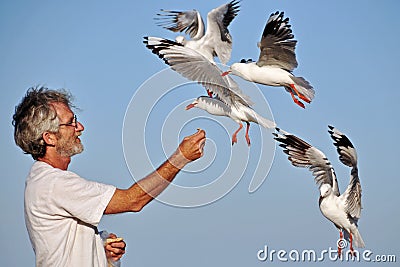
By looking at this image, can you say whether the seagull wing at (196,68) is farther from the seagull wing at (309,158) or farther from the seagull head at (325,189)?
the seagull head at (325,189)

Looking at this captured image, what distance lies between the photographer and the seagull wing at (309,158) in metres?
4.45

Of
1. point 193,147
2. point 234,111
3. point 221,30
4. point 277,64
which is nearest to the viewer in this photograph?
point 193,147

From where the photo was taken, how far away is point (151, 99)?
257 centimetres

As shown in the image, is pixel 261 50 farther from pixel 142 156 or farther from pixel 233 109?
pixel 142 156

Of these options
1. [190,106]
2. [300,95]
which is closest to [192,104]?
[190,106]

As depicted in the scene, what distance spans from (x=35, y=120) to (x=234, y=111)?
141cm

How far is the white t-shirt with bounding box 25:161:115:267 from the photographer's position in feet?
6.67

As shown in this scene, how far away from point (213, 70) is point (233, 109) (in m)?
0.20

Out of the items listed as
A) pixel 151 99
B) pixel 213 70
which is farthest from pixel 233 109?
pixel 151 99

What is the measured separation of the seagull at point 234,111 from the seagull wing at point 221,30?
0.55 m

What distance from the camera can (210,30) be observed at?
13.9ft

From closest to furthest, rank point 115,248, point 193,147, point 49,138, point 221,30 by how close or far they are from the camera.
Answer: point 193,147, point 49,138, point 115,248, point 221,30

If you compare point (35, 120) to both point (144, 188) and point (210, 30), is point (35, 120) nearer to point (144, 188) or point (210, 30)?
point (144, 188)

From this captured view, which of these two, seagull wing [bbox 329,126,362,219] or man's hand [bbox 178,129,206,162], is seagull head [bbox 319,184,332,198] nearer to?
seagull wing [bbox 329,126,362,219]
